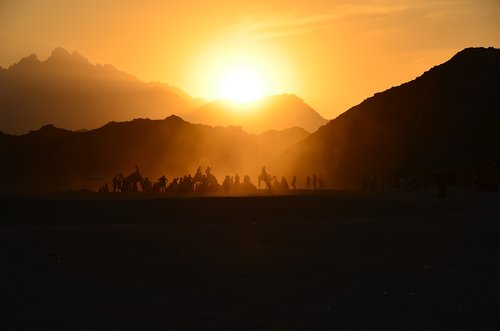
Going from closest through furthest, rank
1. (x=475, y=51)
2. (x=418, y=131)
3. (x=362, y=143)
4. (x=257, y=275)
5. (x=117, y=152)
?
1. (x=257, y=275)
2. (x=418, y=131)
3. (x=362, y=143)
4. (x=475, y=51)
5. (x=117, y=152)

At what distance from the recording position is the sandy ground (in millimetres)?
10094

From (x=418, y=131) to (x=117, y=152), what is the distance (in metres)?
58.0

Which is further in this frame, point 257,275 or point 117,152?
point 117,152

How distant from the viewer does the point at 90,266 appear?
48.3 ft

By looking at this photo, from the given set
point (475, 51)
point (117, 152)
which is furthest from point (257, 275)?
point (117, 152)

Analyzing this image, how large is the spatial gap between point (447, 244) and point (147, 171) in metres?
115

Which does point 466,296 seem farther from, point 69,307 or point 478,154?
point 478,154

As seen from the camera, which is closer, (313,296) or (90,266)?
(313,296)

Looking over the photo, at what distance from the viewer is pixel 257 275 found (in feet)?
44.4

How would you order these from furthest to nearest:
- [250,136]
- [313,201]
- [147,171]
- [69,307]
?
[250,136] → [147,171] → [313,201] → [69,307]

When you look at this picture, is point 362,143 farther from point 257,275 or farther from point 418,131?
point 257,275

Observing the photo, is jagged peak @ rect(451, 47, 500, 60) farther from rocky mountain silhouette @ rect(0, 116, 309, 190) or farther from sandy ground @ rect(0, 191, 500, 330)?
sandy ground @ rect(0, 191, 500, 330)

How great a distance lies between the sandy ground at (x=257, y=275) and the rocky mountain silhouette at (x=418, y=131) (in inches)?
2798

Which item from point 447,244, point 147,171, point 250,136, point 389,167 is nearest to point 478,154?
point 389,167
